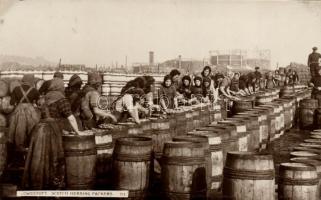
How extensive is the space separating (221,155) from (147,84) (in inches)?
143

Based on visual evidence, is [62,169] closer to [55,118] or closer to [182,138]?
[55,118]

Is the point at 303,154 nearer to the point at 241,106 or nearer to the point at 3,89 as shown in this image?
the point at 3,89

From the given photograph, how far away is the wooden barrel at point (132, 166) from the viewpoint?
6.17 metres

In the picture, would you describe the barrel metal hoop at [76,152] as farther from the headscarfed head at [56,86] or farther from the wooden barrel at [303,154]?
the wooden barrel at [303,154]

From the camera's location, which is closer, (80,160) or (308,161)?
(308,161)

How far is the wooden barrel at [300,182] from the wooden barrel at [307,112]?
9.14m

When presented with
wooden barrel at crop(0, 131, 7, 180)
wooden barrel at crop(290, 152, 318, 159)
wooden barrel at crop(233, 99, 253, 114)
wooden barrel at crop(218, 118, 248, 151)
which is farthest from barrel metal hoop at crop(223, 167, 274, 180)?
wooden barrel at crop(233, 99, 253, 114)

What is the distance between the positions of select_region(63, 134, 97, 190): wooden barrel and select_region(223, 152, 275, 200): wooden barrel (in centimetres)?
211

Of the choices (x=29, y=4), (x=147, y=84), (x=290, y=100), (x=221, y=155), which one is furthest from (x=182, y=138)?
(x=290, y=100)

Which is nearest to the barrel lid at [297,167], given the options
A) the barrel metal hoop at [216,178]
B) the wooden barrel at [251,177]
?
the wooden barrel at [251,177]

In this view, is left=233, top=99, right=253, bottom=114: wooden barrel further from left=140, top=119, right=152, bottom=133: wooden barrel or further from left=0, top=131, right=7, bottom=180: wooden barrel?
left=0, top=131, right=7, bottom=180: wooden barrel

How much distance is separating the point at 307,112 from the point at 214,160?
828 cm

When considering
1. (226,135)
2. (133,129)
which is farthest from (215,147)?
(133,129)

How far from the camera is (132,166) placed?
20.3ft
